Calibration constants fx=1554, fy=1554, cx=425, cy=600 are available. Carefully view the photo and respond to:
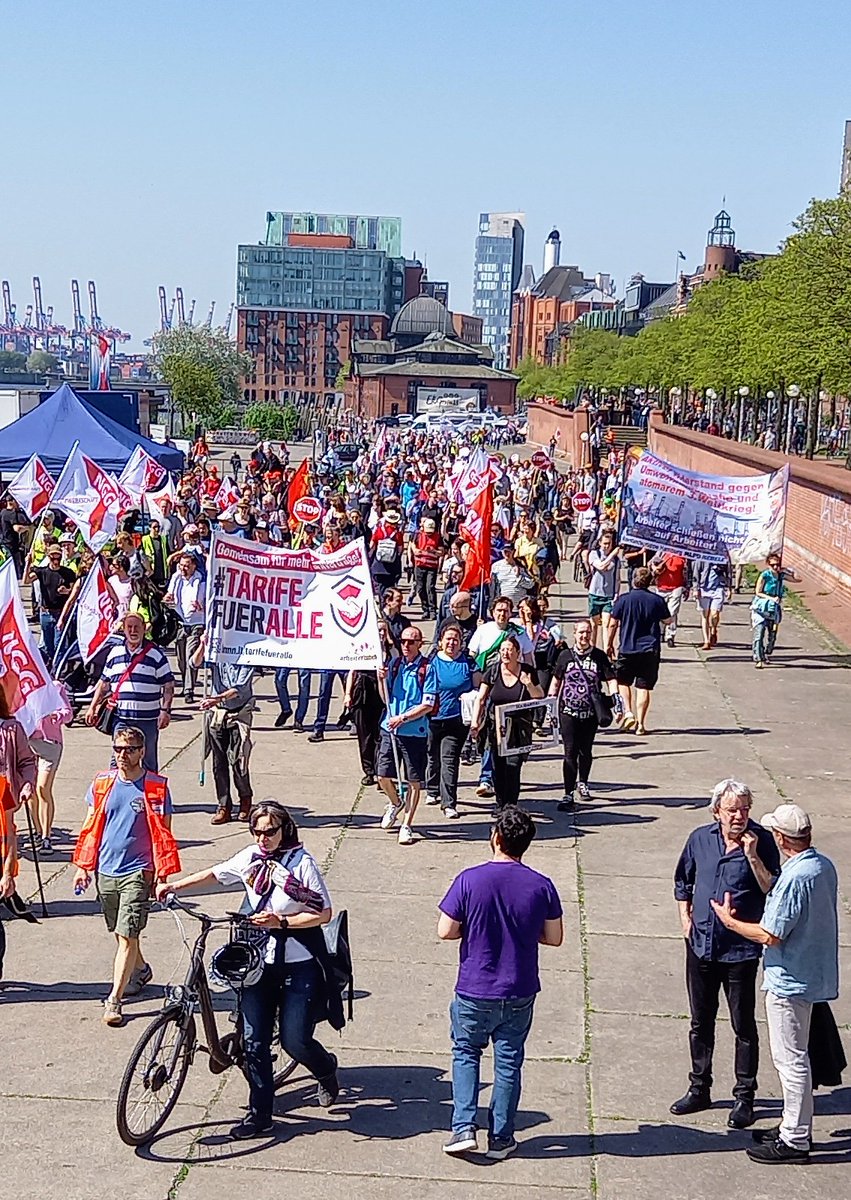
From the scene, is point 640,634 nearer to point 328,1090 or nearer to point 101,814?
point 101,814

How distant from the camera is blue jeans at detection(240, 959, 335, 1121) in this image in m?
6.68

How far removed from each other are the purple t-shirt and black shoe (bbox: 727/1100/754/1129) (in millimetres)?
1331

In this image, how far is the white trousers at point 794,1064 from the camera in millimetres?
6695

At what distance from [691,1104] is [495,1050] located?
121cm

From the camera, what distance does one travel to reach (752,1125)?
23.3 ft

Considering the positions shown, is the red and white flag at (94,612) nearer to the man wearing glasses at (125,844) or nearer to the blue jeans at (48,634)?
the blue jeans at (48,634)

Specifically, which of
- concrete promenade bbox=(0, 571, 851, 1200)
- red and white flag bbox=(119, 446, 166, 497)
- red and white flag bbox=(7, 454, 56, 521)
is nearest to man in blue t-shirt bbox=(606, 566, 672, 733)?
concrete promenade bbox=(0, 571, 851, 1200)

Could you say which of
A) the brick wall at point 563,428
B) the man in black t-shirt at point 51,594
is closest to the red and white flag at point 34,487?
the man in black t-shirt at point 51,594

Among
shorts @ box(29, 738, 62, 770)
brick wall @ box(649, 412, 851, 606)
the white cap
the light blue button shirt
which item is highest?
the white cap

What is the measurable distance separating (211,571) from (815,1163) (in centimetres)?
646

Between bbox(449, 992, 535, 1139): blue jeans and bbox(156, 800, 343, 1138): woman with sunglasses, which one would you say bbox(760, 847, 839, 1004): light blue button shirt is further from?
bbox(156, 800, 343, 1138): woman with sunglasses

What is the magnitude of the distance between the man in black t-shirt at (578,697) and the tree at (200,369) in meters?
88.4

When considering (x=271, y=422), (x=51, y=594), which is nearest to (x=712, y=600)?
(x=51, y=594)

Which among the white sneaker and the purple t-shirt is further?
the white sneaker
